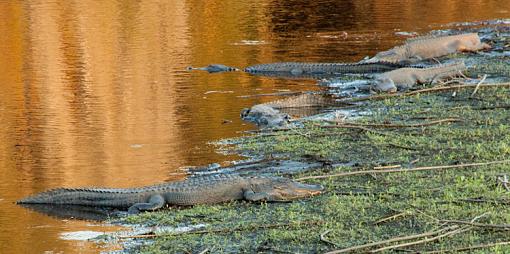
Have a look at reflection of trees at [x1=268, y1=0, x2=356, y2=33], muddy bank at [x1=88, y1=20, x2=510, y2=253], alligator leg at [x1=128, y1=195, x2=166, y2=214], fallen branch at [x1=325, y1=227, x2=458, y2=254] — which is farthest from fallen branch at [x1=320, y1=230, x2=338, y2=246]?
reflection of trees at [x1=268, y1=0, x2=356, y2=33]

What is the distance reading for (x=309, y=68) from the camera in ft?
48.2

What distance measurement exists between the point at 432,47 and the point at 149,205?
963 cm

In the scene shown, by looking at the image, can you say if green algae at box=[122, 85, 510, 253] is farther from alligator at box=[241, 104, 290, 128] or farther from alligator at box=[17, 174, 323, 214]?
alligator at box=[241, 104, 290, 128]

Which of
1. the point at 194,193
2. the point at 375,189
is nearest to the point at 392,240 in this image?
the point at 375,189

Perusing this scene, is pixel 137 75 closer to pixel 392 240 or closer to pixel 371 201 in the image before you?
pixel 371 201

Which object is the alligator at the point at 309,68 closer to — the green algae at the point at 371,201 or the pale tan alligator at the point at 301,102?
the pale tan alligator at the point at 301,102

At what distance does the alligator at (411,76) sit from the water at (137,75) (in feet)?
4.78

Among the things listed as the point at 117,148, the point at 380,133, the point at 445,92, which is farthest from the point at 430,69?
the point at 117,148

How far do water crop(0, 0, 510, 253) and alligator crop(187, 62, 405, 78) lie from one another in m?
0.32

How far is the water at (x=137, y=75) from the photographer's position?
8577 mm

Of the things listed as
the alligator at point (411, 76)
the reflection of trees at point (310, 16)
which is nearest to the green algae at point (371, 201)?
the alligator at point (411, 76)

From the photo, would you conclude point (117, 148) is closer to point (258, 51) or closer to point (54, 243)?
point (54, 243)

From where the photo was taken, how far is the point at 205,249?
582cm

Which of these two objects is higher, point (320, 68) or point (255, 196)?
point (255, 196)
